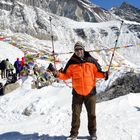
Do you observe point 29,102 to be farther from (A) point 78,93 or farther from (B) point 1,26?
(B) point 1,26

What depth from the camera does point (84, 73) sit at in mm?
6461

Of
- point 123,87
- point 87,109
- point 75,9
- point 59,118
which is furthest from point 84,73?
point 75,9

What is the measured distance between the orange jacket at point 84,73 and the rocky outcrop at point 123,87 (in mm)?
3767

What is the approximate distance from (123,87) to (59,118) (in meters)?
3.06

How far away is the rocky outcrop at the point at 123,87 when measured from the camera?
34.2 feet

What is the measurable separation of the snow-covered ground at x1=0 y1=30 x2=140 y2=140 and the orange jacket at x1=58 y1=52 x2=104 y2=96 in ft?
3.46

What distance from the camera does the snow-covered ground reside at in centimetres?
704

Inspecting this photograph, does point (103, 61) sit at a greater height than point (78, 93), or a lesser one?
lesser

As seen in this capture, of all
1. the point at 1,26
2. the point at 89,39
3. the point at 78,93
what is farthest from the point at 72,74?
the point at 89,39

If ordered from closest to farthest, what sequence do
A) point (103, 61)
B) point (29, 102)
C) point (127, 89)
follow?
1. point (127, 89)
2. point (29, 102)
3. point (103, 61)

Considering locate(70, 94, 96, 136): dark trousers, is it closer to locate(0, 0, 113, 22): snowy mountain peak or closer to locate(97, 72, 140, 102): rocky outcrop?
locate(97, 72, 140, 102): rocky outcrop

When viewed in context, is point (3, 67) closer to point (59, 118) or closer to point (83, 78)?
point (59, 118)

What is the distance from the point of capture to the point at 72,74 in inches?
260

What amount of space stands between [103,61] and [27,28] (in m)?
38.6
